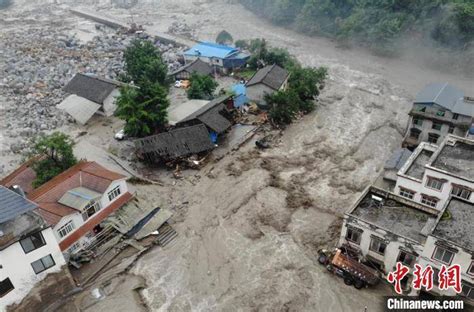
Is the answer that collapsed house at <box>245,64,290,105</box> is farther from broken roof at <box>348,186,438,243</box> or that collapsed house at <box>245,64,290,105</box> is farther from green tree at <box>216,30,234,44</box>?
green tree at <box>216,30,234,44</box>

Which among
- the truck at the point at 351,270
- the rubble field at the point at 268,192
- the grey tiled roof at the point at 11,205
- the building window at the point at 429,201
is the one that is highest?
the grey tiled roof at the point at 11,205

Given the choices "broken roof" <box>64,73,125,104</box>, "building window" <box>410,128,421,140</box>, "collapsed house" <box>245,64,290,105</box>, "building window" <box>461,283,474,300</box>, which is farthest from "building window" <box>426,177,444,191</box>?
"broken roof" <box>64,73,125,104</box>

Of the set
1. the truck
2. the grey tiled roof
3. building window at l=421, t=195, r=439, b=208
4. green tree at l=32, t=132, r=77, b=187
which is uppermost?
the grey tiled roof

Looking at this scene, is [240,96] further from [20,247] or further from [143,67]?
[20,247]

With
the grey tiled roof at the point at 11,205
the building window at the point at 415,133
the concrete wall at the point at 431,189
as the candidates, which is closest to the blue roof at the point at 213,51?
the building window at the point at 415,133

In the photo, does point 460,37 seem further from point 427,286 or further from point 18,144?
point 18,144

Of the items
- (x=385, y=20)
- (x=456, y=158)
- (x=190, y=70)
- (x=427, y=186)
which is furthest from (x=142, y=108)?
(x=385, y=20)

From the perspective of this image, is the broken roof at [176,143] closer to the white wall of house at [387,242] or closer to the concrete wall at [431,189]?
the white wall of house at [387,242]
